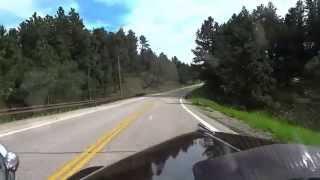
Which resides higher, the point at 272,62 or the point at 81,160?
the point at 272,62

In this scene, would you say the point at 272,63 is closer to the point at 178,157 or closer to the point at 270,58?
the point at 270,58

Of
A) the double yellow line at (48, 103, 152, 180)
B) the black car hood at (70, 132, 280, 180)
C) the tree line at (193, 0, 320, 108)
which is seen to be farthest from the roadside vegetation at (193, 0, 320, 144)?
the black car hood at (70, 132, 280, 180)

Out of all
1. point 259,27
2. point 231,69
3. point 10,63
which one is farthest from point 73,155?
point 259,27

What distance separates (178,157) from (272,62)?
97950 millimetres

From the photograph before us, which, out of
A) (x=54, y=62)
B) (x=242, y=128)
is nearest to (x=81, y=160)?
(x=242, y=128)

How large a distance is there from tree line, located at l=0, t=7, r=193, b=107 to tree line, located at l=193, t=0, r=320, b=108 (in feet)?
83.5

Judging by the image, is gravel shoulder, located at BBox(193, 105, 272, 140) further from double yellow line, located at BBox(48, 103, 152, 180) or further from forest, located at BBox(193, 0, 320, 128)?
forest, located at BBox(193, 0, 320, 128)

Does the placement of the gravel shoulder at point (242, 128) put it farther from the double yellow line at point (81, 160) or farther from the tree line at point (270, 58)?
the tree line at point (270, 58)

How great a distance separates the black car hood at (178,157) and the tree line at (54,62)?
7205 cm

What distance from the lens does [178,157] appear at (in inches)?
121

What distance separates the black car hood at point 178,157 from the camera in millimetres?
2801

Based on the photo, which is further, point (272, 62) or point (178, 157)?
point (272, 62)

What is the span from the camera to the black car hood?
280cm

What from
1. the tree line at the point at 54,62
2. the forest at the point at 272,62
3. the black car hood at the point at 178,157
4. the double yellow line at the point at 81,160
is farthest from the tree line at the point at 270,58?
the black car hood at the point at 178,157
